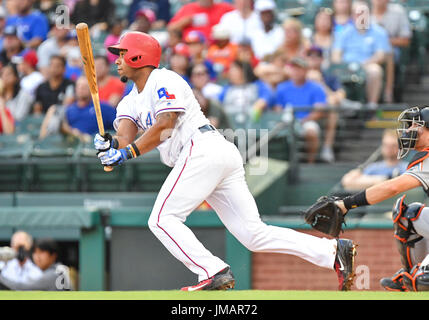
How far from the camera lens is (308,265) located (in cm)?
787

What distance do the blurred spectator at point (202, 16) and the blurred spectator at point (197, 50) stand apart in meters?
0.27

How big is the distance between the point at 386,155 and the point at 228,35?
287cm

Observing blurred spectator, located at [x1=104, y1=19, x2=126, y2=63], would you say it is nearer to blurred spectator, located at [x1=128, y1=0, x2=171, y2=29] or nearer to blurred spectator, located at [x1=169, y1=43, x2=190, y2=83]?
blurred spectator, located at [x1=128, y1=0, x2=171, y2=29]

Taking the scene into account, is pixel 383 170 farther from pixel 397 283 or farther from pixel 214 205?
pixel 214 205

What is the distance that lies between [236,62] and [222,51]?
696mm

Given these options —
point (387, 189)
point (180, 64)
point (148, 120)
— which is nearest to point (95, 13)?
point (180, 64)

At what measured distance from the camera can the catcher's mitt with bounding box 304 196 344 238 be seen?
209 inches

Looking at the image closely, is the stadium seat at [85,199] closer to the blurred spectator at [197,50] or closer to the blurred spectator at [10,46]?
the blurred spectator at [197,50]

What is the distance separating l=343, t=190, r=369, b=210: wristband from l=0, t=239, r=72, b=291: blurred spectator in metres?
3.49

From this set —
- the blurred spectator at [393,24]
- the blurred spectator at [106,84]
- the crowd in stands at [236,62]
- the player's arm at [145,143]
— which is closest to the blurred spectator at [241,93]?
the crowd in stands at [236,62]

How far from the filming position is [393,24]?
972 cm

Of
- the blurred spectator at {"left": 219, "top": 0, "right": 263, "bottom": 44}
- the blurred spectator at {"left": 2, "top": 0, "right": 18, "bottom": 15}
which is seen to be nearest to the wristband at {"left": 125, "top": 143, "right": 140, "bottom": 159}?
the blurred spectator at {"left": 219, "top": 0, "right": 263, "bottom": 44}

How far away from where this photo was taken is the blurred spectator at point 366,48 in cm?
936

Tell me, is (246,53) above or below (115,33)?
below
